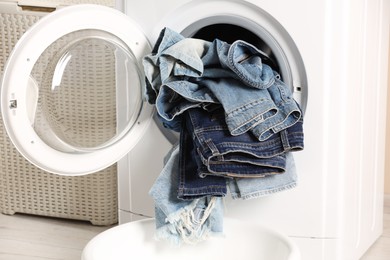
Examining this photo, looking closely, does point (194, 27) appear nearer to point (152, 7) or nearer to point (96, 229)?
point (152, 7)

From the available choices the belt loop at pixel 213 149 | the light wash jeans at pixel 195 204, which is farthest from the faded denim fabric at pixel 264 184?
the belt loop at pixel 213 149

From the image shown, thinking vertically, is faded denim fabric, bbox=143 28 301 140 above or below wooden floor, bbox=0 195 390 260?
above

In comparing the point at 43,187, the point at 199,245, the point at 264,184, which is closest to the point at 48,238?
the point at 43,187

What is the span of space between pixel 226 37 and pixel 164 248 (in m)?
0.57

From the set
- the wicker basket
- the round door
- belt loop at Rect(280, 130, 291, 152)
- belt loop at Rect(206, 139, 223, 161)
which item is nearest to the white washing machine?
the round door

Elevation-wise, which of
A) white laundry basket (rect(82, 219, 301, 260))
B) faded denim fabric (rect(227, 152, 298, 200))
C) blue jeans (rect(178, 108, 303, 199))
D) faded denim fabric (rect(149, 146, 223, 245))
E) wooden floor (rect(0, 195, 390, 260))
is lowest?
wooden floor (rect(0, 195, 390, 260))

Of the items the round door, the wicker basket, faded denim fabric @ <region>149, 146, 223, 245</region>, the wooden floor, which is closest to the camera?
the round door

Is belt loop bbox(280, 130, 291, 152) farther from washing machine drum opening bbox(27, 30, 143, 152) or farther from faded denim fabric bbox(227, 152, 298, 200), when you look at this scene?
washing machine drum opening bbox(27, 30, 143, 152)

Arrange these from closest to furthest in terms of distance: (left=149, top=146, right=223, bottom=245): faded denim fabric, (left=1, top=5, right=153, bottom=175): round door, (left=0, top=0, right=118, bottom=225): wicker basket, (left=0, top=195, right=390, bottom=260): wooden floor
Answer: (left=1, top=5, right=153, bottom=175): round door → (left=149, top=146, right=223, bottom=245): faded denim fabric → (left=0, top=195, right=390, bottom=260): wooden floor → (left=0, top=0, right=118, bottom=225): wicker basket

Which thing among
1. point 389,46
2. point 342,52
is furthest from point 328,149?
point 389,46

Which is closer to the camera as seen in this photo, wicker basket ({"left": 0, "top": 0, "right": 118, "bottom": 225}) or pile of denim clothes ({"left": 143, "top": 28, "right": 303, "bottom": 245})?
pile of denim clothes ({"left": 143, "top": 28, "right": 303, "bottom": 245})

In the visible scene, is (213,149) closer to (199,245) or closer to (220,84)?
(220,84)

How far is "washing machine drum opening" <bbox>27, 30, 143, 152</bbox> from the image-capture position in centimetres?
153

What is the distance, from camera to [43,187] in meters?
2.24
